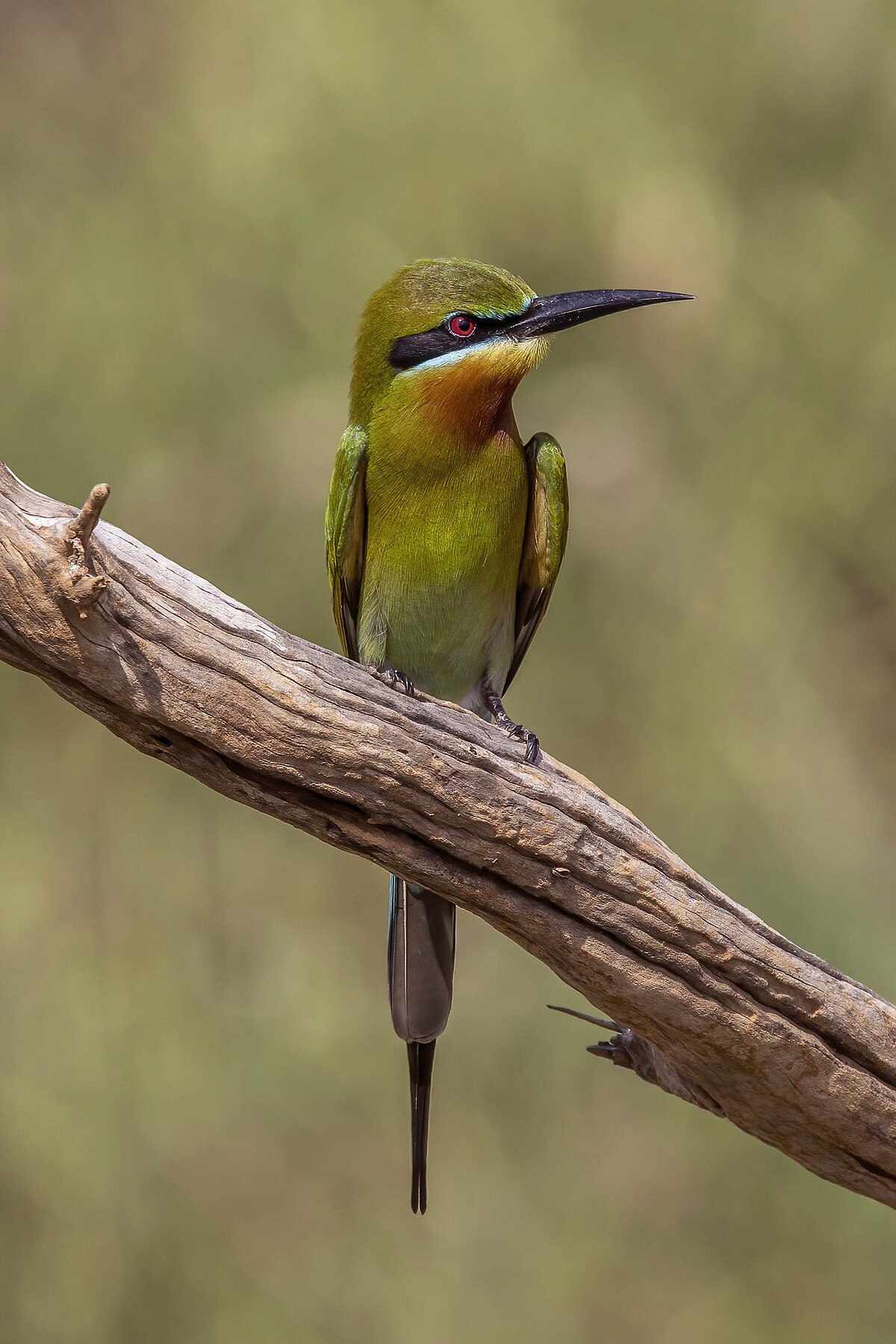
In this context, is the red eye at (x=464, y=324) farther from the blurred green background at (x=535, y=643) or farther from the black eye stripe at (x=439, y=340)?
the blurred green background at (x=535, y=643)

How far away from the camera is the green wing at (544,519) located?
2373mm

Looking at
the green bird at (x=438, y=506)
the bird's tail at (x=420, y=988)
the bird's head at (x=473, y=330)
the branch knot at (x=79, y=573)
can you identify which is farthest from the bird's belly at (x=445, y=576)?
the branch knot at (x=79, y=573)

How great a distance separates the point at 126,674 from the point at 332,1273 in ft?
7.26

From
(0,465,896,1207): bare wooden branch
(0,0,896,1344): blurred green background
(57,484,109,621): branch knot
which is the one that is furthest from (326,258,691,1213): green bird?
(0,0,896,1344): blurred green background

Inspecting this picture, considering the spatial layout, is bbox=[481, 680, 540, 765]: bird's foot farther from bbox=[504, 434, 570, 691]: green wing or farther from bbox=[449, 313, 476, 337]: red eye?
bbox=[449, 313, 476, 337]: red eye

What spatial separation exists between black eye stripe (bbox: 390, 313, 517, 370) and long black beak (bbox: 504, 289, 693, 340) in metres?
0.03

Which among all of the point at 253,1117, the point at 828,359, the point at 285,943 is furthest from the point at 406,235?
the point at 253,1117

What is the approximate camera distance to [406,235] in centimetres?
369

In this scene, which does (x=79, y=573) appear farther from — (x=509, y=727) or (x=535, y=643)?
(x=535, y=643)

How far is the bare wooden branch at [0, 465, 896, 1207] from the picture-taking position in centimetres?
152

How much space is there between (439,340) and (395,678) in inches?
22.8

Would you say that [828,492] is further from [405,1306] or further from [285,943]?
[405,1306]

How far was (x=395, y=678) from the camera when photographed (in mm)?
2268

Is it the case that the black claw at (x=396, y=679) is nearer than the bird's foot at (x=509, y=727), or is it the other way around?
the bird's foot at (x=509, y=727)
